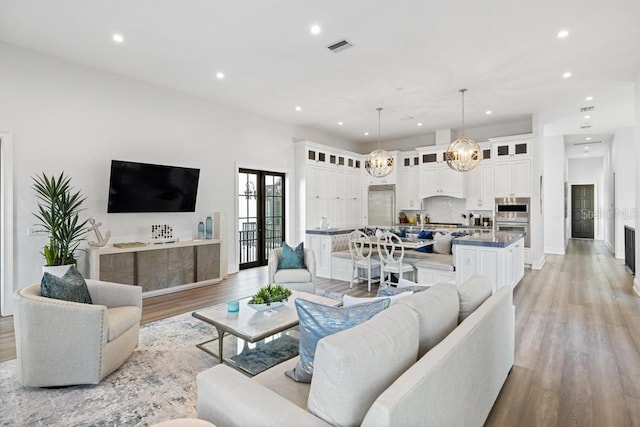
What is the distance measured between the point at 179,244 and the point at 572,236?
15.1 metres

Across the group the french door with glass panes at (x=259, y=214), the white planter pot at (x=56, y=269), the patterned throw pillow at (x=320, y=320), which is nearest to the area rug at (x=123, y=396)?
the patterned throw pillow at (x=320, y=320)

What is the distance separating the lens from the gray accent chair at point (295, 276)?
4309 millimetres

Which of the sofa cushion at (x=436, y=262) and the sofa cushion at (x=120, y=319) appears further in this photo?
the sofa cushion at (x=436, y=262)

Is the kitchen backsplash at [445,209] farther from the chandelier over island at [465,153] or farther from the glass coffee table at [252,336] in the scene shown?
the glass coffee table at [252,336]

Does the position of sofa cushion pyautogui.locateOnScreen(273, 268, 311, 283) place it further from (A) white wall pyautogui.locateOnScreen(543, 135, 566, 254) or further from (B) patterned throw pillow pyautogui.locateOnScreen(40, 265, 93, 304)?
(A) white wall pyautogui.locateOnScreen(543, 135, 566, 254)

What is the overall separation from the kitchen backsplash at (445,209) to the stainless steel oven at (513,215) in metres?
0.69

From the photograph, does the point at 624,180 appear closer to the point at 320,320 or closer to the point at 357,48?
the point at 357,48

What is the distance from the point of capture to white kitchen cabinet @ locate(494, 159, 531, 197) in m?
7.18

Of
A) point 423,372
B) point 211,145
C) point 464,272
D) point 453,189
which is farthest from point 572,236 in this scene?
point 423,372

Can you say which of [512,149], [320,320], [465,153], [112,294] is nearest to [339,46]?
[465,153]

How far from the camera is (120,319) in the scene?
2.71 meters

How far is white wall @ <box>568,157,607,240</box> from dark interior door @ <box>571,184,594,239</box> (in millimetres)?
182

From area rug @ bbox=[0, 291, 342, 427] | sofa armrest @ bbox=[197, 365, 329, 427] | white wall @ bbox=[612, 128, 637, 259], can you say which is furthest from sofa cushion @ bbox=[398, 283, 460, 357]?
white wall @ bbox=[612, 128, 637, 259]

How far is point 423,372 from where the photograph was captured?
1240 mm
